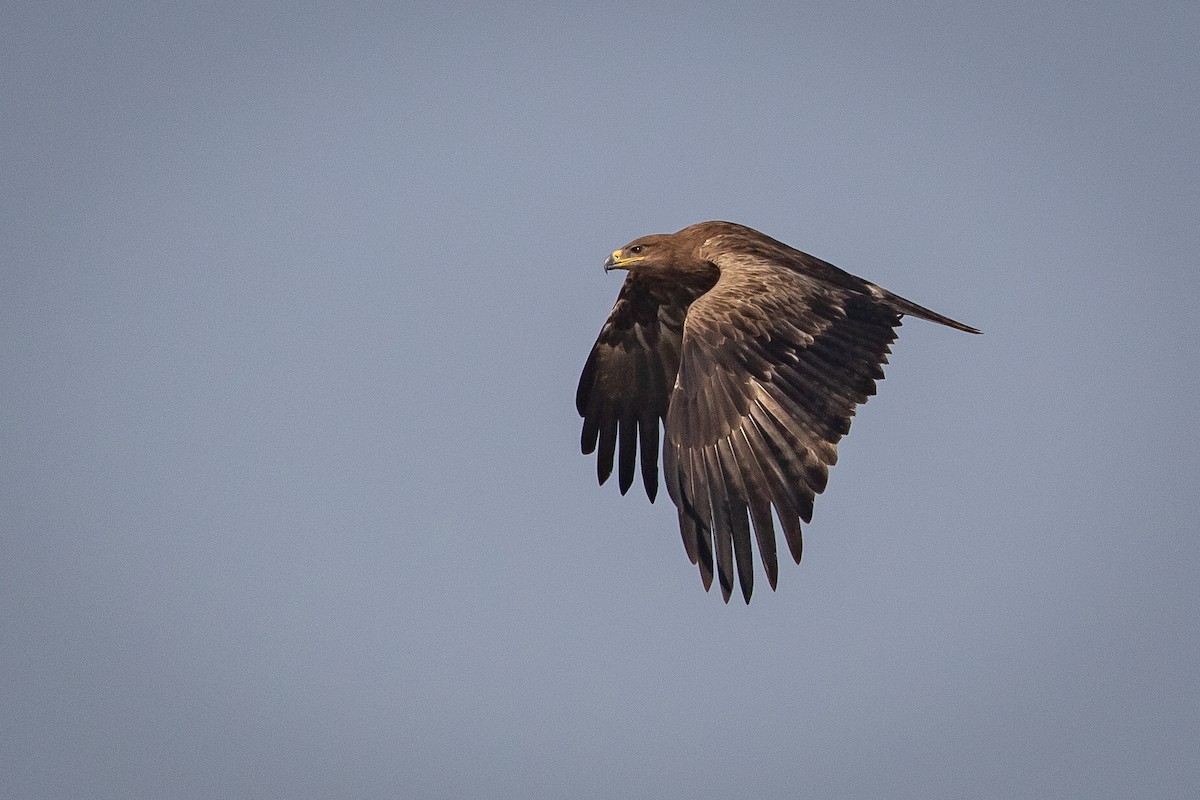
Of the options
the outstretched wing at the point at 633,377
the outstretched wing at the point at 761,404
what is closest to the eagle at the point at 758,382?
the outstretched wing at the point at 761,404

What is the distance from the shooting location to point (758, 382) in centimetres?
1170

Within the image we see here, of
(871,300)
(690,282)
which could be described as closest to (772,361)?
(871,300)

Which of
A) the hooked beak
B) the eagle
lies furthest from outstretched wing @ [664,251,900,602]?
the hooked beak

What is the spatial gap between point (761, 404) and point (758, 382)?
206 mm

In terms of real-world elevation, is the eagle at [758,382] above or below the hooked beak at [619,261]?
below

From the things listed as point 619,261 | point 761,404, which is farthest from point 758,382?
point 619,261

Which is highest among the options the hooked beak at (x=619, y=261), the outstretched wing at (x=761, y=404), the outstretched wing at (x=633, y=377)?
the hooked beak at (x=619, y=261)

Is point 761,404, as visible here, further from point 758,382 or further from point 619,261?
point 619,261

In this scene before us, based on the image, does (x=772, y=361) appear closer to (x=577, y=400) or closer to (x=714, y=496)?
(x=714, y=496)

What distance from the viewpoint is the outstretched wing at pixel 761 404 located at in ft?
36.2

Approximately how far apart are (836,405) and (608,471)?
142 inches

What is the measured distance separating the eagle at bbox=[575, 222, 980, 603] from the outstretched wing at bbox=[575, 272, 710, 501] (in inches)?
19.3

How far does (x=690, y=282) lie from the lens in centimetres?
1421

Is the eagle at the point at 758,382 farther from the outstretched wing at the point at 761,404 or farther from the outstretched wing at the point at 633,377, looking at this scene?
the outstretched wing at the point at 633,377
